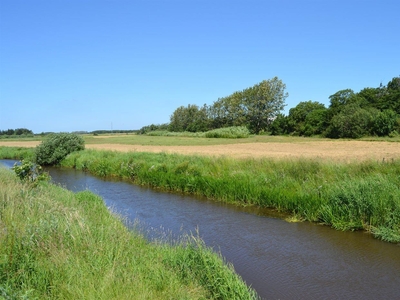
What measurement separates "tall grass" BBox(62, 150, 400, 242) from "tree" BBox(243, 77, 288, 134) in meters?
64.1

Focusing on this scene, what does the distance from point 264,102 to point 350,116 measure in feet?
90.7

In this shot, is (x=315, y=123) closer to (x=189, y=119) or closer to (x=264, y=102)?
(x=264, y=102)

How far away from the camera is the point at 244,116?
3403 inches

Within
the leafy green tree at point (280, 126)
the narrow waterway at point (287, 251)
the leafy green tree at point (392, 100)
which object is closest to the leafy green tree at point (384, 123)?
the leafy green tree at point (392, 100)

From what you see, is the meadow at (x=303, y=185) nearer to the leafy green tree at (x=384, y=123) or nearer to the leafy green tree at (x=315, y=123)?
the leafy green tree at (x=384, y=123)

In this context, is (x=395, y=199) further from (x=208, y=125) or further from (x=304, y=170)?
(x=208, y=125)

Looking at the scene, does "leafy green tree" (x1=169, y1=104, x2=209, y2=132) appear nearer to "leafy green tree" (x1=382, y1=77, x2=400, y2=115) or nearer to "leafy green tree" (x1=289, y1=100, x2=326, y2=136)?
"leafy green tree" (x1=289, y1=100, x2=326, y2=136)

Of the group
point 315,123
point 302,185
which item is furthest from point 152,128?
point 302,185

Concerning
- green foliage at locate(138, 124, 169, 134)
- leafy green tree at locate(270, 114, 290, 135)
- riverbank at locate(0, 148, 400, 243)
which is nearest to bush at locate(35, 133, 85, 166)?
riverbank at locate(0, 148, 400, 243)

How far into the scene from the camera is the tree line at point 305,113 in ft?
184

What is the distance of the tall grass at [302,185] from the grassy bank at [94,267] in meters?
5.88

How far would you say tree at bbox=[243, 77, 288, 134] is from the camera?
278ft

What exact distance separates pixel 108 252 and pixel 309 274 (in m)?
4.45

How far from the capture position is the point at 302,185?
1416 centimetres
